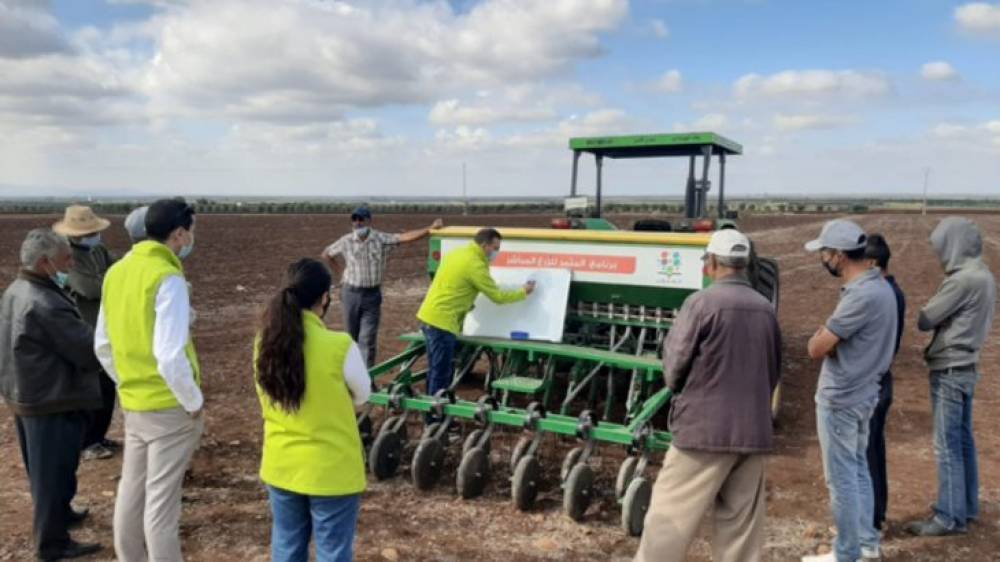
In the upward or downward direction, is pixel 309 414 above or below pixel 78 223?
below

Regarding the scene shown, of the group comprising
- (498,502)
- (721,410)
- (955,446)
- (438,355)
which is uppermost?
(721,410)

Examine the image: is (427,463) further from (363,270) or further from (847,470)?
(847,470)

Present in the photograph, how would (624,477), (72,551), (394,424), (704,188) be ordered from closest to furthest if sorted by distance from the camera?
(72,551), (624,477), (394,424), (704,188)

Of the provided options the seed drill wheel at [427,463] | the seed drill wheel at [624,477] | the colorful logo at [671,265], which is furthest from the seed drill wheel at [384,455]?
the colorful logo at [671,265]

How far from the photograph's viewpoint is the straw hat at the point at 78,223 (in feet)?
17.0

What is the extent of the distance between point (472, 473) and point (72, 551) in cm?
232

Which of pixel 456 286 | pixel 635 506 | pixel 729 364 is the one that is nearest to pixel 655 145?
pixel 456 286

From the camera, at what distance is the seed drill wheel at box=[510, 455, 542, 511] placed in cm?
489

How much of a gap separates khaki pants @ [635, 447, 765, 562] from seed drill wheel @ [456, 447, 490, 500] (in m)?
1.74

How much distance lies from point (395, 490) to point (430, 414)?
733 mm

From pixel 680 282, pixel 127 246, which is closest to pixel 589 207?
pixel 680 282

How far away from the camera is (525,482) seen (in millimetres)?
4902

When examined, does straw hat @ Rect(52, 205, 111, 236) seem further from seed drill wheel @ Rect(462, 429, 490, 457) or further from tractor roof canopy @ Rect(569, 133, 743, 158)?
tractor roof canopy @ Rect(569, 133, 743, 158)

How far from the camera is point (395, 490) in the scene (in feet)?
17.3
